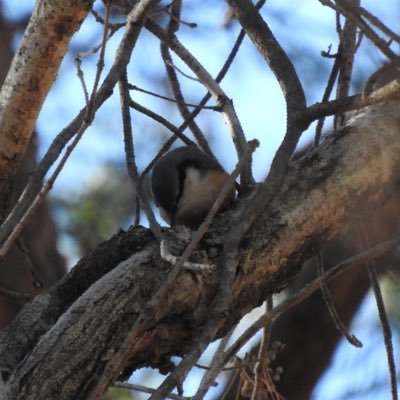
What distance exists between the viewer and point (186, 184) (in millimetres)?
2992

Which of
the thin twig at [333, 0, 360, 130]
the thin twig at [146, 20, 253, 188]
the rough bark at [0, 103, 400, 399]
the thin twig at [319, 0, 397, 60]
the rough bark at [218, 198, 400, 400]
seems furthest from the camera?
the rough bark at [218, 198, 400, 400]

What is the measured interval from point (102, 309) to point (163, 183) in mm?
1417

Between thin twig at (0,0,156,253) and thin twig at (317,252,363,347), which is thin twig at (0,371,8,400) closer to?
thin twig at (0,0,156,253)

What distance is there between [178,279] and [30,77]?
611 mm

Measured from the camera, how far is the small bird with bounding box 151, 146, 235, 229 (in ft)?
9.55

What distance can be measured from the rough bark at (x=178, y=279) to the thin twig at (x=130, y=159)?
2.4 inches

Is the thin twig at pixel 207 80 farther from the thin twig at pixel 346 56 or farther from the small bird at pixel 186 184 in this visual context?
the small bird at pixel 186 184

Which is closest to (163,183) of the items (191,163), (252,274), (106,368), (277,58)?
(191,163)

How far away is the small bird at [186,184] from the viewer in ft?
9.55

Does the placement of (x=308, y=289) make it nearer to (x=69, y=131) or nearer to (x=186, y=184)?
(x=69, y=131)

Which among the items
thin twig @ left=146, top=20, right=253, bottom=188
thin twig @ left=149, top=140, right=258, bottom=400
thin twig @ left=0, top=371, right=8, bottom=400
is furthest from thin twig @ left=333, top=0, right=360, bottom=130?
thin twig @ left=0, top=371, right=8, bottom=400

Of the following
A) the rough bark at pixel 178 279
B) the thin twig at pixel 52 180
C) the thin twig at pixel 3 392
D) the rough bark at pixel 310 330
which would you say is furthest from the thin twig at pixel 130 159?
the rough bark at pixel 310 330

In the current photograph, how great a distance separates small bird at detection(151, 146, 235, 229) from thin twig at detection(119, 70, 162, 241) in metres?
0.77

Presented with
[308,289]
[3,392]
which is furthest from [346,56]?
[3,392]
